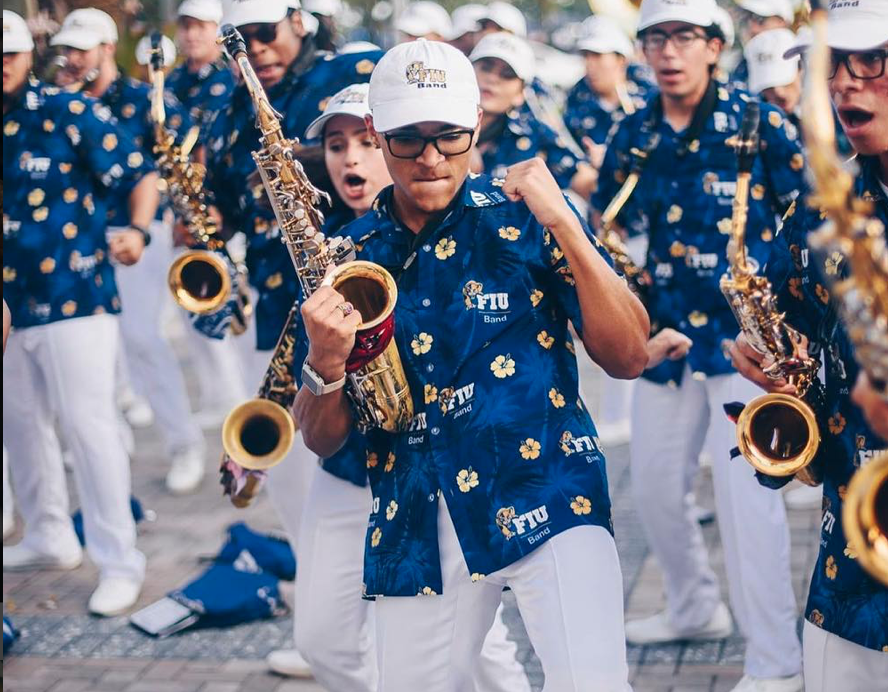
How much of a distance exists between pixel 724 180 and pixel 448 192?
1.83m

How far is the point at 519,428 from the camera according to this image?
3254 millimetres

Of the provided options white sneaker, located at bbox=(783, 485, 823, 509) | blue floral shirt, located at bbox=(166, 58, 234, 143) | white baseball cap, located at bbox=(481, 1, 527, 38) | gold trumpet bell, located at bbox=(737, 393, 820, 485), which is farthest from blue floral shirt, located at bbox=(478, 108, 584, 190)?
gold trumpet bell, located at bbox=(737, 393, 820, 485)

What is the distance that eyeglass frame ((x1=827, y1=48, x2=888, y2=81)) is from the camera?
9.22 feet

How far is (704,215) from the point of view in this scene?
489cm

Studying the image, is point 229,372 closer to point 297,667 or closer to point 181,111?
point 181,111

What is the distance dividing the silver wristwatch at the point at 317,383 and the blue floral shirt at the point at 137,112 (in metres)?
4.18

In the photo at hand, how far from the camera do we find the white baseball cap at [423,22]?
938cm

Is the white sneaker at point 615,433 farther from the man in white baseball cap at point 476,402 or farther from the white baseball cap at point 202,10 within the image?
the man in white baseball cap at point 476,402

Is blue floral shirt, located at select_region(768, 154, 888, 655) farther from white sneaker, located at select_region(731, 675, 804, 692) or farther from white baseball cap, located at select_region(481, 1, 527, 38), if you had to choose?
white baseball cap, located at select_region(481, 1, 527, 38)

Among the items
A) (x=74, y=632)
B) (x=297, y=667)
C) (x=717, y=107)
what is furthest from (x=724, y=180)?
(x=74, y=632)

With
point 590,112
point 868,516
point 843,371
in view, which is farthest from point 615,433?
point 868,516

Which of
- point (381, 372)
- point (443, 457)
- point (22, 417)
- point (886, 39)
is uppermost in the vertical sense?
point (886, 39)

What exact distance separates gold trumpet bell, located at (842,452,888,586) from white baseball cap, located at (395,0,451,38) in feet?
24.6

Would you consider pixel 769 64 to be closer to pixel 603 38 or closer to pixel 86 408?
pixel 603 38
